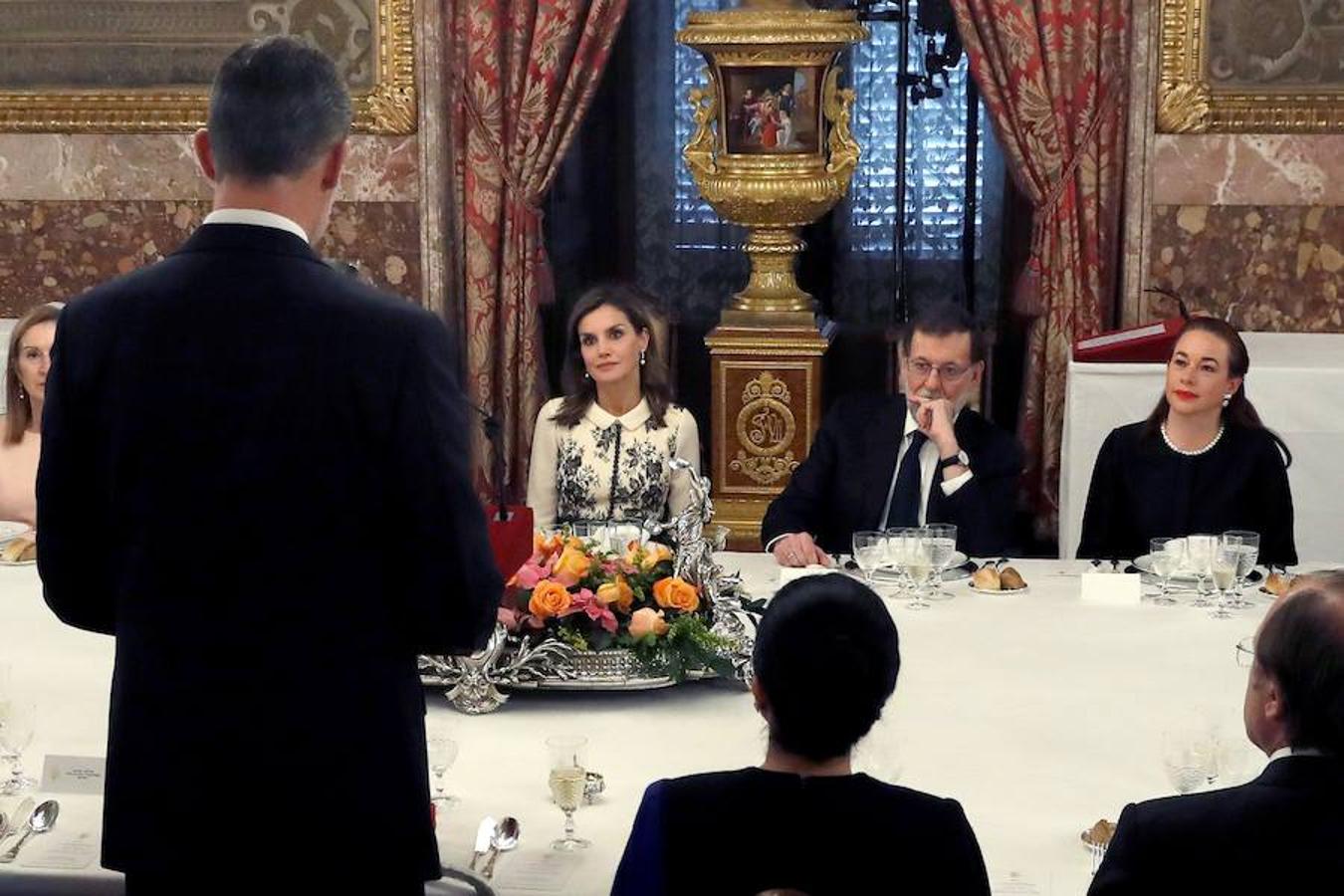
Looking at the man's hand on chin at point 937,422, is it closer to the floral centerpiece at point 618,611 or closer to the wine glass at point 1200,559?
the wine glass at point 1200,559

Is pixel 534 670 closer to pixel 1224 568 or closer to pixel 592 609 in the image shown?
pixel 592 609

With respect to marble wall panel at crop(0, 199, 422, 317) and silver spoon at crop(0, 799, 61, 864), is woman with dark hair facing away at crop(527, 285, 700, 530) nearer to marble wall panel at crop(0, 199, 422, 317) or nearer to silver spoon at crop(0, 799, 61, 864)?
marble wall panel at crop(0, 199, 422, 317)

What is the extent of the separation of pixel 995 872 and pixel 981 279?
18.4ft

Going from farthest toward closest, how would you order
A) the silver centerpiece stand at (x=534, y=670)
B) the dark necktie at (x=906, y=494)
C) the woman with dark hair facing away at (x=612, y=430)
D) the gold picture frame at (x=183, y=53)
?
the gold picture frame at (x=183, y=53) → the woman with dark hair facing away at (x=612, y=430) → the dark necktie at (x=906, y=494) → the silver centerpiece stand at (x=534, y=670)

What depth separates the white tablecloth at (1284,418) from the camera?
5.80 metres

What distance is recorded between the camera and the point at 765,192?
6598 mm

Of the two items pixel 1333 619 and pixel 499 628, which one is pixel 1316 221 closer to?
pixel 499 628

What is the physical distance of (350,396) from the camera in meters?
2.07

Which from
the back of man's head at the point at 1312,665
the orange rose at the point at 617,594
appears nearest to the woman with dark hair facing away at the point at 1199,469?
the orange rose at the point at 617,594

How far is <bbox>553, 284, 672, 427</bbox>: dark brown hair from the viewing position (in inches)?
203

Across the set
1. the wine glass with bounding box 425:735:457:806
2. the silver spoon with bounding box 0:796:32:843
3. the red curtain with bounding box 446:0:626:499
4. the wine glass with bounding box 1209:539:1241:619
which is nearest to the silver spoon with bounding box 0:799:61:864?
the silver spoon with bounding box 0:796:32:843

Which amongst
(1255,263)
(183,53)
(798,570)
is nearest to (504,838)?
(798,570)

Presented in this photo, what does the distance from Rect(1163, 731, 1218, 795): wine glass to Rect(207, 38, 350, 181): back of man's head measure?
1.44 m

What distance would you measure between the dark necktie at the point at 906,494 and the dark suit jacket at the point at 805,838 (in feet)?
8.98
